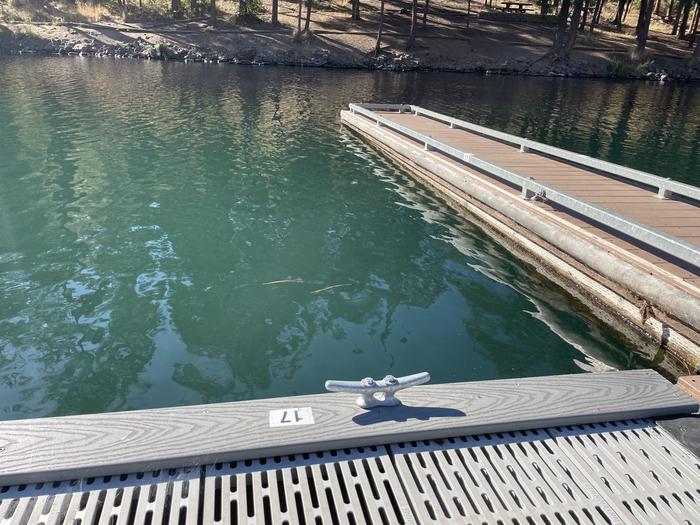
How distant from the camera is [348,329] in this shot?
690 centimetres

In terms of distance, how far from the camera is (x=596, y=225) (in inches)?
344

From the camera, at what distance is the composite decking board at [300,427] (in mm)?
3379

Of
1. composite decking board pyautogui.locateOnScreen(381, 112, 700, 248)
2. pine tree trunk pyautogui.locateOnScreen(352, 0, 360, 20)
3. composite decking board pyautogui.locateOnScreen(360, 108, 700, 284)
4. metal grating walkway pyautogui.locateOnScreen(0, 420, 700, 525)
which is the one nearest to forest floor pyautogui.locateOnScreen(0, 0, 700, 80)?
pine tree trunk pyautogui.locateOnScreen(352, 0, 360, 20)

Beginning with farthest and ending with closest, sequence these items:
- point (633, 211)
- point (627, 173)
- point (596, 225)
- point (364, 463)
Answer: point (627, 173), point (633, 211), point (596, 225), point (364, 463)

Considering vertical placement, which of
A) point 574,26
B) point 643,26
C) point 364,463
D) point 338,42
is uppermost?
point 643,26

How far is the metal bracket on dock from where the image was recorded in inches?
147

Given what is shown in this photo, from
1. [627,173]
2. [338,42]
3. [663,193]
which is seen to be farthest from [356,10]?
[663,193]

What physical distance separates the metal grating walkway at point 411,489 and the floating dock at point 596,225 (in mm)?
3253

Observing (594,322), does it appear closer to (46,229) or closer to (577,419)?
(577,419)

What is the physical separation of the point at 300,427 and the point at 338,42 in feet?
180

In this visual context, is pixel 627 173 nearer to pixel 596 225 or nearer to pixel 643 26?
pixel 596 225

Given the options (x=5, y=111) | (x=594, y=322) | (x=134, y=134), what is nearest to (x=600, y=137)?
(x=594, y=322)

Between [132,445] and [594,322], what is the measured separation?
632 centimetres

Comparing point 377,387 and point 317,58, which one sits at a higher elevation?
point 317,58
